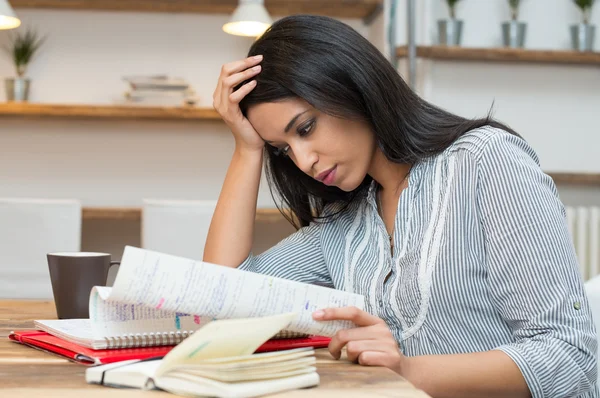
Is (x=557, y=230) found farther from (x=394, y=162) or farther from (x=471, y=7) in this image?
(x=471, y=7)

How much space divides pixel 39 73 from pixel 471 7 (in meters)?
1.83

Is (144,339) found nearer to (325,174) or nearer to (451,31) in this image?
(325,174)

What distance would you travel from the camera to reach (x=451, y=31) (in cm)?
323

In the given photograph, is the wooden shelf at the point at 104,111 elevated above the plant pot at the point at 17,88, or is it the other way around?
the plant pot at the point at 17,88

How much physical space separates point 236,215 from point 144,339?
583mm

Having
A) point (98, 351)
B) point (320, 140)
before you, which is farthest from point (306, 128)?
point (98, 351)

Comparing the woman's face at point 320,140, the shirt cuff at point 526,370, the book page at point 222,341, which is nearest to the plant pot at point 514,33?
the woman's face at point 320,140

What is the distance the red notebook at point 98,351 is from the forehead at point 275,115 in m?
0.36

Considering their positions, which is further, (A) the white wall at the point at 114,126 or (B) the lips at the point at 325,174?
(A) the white wall at the point at 114,126

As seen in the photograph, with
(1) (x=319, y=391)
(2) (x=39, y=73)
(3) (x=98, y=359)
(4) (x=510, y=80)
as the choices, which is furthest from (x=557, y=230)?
(2) (x=39, y=73)

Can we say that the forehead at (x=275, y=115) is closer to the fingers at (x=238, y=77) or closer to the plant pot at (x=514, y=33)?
the fingers at (x=238, y=77)

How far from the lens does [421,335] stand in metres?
1.14

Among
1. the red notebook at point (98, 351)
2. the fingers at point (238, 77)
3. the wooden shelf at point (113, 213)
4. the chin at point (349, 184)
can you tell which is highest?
the fingers at point (238, 77)

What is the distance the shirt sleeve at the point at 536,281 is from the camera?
0.97 meters
